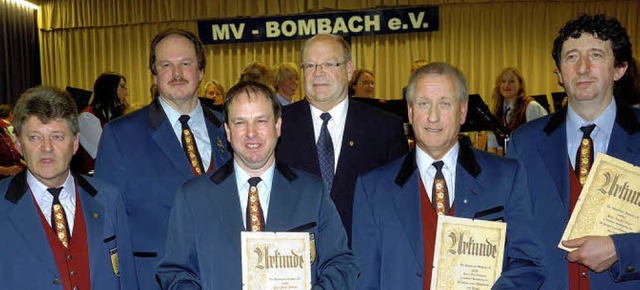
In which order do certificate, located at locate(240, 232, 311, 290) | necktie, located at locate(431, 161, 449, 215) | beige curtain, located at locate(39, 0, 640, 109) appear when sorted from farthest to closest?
1. beige curtain, located at locate(39, 0, 640, 109)
2. necktie, located at locate(431, 161, 449, 215)
3. certificate, located at locate(240, 232, 311, 290)

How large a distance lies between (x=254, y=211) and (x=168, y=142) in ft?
2.70

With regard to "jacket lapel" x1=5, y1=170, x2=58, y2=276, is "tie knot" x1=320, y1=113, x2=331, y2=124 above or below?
above

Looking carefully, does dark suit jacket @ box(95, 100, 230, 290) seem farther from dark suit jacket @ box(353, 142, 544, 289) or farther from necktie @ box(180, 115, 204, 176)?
dark suit jacket @ box(353, 142, 544, 289)

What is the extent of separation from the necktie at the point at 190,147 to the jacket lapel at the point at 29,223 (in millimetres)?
695

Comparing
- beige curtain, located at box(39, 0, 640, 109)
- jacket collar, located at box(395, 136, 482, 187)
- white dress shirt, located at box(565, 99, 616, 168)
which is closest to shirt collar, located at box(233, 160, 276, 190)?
jacket collar, located at box(395, 136, 482, 187)

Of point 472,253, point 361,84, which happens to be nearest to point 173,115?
point 472,253

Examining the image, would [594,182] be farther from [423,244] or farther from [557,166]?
[423,244]

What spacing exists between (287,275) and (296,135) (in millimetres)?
1164

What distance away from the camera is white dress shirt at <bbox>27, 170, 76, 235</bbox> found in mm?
2584

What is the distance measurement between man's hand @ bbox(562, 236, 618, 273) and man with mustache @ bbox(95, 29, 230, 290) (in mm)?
1620

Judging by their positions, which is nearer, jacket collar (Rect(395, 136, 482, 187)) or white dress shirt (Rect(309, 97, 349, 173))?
jacket collar (Rect(395, 136, 482, 187))

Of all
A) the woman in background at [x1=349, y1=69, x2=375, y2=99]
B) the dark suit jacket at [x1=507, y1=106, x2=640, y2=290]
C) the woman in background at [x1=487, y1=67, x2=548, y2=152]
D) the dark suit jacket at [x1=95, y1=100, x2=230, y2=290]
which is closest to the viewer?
the dark suit jacket at [x1=507, y1=106, x2=640, y2=290]

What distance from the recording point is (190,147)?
2994 mm

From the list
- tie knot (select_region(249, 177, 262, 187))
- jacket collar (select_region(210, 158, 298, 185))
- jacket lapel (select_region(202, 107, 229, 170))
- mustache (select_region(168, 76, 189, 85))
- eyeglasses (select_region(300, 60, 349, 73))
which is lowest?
tie knot (select_region(249, 177, 262, 187))
